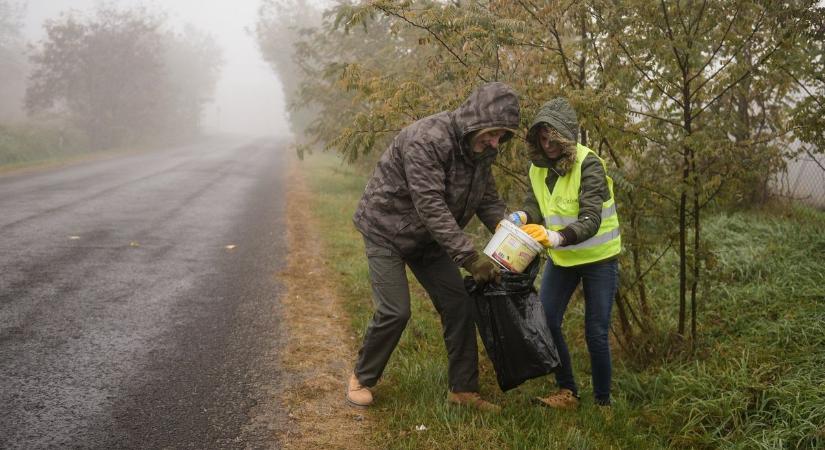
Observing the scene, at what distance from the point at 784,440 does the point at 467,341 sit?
183cm

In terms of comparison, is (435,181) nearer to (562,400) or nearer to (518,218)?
(518,218)

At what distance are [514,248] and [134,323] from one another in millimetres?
3738

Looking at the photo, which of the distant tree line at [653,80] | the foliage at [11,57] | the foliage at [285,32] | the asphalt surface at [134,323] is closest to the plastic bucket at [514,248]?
the distant tree line at [653,80]

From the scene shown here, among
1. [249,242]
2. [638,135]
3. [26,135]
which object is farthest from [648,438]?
[26,135]

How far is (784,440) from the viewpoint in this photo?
10.4ft

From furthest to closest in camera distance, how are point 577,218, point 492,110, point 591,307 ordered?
point 591,307
point 577,218
point 492,110

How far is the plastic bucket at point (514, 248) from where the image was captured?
329cm

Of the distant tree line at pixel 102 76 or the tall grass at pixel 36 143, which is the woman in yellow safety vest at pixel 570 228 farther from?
the distant tree line at pixel 102 76

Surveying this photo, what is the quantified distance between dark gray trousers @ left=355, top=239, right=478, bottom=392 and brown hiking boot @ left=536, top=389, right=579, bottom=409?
463 mm

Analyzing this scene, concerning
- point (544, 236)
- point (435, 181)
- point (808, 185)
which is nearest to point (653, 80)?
point (544, 236)

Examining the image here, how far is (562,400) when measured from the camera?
376 cm

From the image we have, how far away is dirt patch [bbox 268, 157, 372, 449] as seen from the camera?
351cm

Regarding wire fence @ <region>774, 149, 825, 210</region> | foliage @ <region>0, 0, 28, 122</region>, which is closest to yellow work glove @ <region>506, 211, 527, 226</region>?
wire fence @ <region>774, 149, 825, 210</region>

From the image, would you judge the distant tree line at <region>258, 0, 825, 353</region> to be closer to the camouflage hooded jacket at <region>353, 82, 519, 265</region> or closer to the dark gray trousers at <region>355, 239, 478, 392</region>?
the camouflage hooded jacket at <region>353, 82, 519, 265</region>
